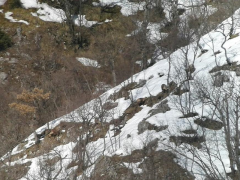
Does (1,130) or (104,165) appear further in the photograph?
(1,130)

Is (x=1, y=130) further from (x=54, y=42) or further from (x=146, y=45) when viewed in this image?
(x=146, y=45)

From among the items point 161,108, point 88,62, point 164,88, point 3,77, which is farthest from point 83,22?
point 161,108

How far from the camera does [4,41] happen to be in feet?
95.9

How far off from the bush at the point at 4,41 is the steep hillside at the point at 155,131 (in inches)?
505

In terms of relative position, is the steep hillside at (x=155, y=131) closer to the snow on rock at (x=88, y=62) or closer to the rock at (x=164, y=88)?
the rock at (x=164, y=88)

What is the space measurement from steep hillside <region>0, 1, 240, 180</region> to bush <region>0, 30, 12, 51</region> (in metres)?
12.8

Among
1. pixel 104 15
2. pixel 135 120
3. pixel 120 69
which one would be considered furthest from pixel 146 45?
pixel 135 120

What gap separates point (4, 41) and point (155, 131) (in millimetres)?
21706

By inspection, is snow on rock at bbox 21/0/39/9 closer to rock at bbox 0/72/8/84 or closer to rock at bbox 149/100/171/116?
rock at bbox 0/72/8/84

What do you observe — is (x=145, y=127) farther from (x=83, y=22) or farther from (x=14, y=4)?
(x=14, y=4)

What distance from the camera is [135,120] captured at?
55.6 ft

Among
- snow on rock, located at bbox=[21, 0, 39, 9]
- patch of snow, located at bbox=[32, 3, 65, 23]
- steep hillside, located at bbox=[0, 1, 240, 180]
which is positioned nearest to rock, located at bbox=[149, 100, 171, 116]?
steep hillside, located at bbox=[0, 1, 240, 180]

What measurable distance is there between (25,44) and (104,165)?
21.0m

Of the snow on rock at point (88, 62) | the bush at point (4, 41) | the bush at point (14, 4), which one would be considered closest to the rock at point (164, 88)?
the snow on rock at point (88, 62)
